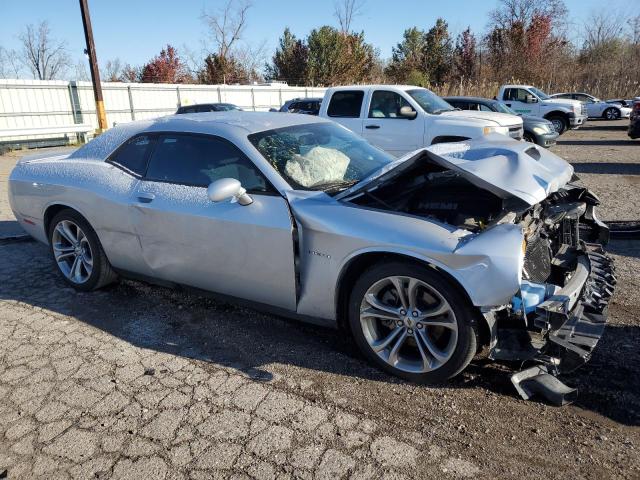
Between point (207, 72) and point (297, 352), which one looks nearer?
point (297, 352)

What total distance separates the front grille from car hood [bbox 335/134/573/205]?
338 mm

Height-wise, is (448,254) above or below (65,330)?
above

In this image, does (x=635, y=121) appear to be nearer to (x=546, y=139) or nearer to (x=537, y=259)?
(x=546, y=139)

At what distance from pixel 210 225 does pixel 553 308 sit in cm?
224

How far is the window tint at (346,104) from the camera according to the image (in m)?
9.75

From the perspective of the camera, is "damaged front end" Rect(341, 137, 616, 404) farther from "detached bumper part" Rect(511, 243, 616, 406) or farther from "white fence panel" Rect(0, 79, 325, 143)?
"white fence panel" Rect(0, 79, 325, 143)

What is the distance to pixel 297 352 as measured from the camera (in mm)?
3344

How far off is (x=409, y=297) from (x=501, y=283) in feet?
1.81

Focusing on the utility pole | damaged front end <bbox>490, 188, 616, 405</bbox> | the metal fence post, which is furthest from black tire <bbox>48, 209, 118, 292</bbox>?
the metal fence post

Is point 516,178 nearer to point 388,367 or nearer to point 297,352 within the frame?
point 388,367

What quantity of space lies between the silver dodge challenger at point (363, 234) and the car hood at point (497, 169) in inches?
0.5

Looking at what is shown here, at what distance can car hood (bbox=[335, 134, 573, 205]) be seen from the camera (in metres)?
2.93

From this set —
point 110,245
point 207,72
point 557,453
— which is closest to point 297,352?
point 557,453

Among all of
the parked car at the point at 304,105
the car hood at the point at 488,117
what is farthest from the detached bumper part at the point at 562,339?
the parked car at the point at 304,105
